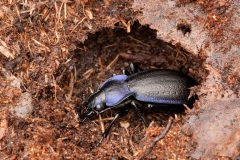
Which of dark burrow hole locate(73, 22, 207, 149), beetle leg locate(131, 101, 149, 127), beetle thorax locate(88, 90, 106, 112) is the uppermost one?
dark burrow hole locate(73, 22, 207, 149)

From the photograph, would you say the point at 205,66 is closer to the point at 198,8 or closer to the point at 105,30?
the point at 198,8

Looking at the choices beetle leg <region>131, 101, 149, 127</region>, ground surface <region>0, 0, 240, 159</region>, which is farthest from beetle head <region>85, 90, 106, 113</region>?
beetle leg <region>131, 101, 149, 127</region>

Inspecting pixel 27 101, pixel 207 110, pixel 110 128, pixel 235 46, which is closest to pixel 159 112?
pixel 110 128

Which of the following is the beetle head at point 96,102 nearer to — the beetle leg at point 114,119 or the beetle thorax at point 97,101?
the beetle thorax at point 97,101

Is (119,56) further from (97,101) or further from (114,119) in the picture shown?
(114,119)

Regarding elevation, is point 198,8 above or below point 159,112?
above

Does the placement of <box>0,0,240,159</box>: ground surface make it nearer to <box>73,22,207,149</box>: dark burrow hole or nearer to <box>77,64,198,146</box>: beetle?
<box>73,22,207,149</box>: dark burrow hole
